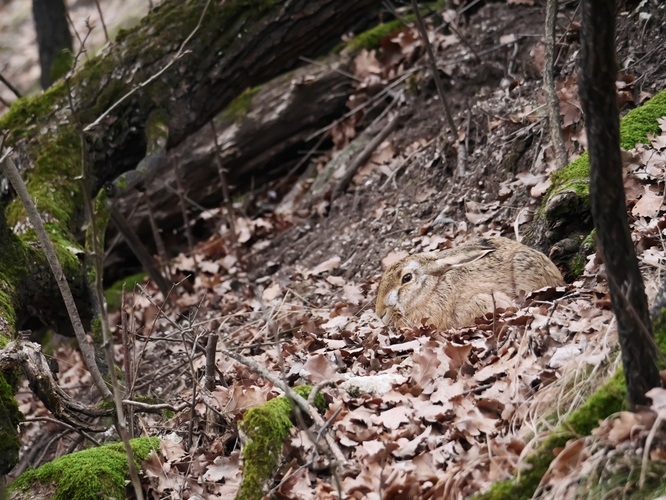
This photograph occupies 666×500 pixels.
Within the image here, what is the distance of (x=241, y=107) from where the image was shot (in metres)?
9.68

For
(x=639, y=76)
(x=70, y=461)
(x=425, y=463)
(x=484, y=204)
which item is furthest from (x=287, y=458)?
(x=639, y=76)

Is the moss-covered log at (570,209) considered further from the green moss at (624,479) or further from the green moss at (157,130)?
the green moss at (157,130)

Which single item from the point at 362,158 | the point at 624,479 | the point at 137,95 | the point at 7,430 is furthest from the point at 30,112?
the point at 624,479

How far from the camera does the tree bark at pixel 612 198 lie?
8.95 feet

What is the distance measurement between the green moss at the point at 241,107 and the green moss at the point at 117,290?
2408mm

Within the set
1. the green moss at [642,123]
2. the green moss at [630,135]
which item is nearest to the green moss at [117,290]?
the green moss at [630,135]

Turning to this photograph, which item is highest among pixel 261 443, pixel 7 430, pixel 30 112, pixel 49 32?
pixel 49 32

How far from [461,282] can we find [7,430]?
3176mm

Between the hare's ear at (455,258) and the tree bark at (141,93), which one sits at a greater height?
the tree bark at (141,93)

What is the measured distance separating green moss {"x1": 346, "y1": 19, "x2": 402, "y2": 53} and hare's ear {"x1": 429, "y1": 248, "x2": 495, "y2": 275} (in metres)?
5.07

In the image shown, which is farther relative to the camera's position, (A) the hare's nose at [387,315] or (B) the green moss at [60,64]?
(B) the green moss at [60,64]

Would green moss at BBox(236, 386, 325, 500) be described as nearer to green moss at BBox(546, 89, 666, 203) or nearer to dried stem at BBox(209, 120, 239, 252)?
green moss at BBox(546, 89, 666, 203)

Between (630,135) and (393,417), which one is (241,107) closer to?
(630,135)

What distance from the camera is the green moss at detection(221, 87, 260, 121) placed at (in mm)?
9625
